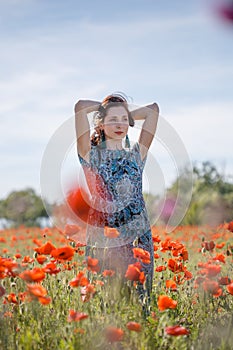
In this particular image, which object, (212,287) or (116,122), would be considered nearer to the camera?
(212,287)

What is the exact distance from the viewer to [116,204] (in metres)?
3.57

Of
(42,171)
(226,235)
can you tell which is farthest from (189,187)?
(226,235)

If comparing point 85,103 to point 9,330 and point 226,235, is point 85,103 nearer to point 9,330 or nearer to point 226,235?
point 9,330

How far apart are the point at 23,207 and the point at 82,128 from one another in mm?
20661

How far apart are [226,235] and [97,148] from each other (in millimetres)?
3941

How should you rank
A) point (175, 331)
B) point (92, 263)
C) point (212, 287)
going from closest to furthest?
point (175, 331) → point (92, 263) → point (212, 287)

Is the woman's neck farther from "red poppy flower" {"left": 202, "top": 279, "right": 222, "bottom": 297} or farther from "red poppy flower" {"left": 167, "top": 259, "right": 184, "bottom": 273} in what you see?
"red poppy flower" {"left": 202, "top": 279, "right": 222, "bottom": 297}

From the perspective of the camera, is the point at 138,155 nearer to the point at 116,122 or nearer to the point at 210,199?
the point at 116,122

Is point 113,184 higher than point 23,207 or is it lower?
lower

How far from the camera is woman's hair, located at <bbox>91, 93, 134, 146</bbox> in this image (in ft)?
11.9

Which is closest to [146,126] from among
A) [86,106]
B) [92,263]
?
[86,106]

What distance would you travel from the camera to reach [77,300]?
3.10 metres

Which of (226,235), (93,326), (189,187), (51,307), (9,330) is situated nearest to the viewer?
(93,326)

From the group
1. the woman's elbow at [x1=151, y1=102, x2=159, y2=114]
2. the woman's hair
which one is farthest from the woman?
the woman's elbow at [x1=151, y1=102, x2=159, y2=114]
